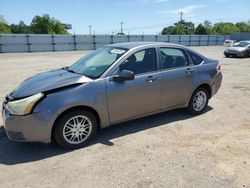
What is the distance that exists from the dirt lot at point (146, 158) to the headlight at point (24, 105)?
70 centimetres

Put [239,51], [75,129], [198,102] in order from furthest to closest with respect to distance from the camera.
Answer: [239,51] → [198,102] → [75,129]

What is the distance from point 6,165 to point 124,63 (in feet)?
7.76

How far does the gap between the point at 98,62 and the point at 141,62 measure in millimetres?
779

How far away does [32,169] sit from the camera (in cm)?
342

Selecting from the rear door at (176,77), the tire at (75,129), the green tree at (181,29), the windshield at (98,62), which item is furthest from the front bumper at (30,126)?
the green tree at (181,29)

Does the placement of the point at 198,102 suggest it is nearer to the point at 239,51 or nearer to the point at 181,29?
the point at 239,51

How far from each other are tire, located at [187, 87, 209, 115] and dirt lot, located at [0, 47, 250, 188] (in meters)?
0.28

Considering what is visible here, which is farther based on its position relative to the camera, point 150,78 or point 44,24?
point 44,24

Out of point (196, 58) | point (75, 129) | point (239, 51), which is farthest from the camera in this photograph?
point (239, 51)

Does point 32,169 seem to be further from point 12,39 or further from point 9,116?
point 12,39

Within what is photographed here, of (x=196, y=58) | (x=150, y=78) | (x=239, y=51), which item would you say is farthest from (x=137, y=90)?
(x=239, y=51)

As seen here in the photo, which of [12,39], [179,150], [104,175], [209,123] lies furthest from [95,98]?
[12,39]

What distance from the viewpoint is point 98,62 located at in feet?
15.2

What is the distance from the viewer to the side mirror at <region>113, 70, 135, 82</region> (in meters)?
4.09
